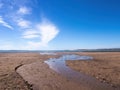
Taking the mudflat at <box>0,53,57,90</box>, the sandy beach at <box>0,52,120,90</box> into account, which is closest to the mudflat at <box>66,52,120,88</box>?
the sandy beach at <box>0,52,120,90</box>

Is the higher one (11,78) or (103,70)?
(103,70)

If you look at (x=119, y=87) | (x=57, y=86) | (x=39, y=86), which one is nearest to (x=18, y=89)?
(x=39, y=86)

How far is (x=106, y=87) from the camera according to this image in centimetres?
1474

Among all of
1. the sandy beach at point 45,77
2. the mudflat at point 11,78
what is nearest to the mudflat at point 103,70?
the sandy beach at point 45,77

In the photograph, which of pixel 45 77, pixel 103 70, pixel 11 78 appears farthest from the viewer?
pixel 103 70

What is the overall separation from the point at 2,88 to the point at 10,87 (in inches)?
28.1

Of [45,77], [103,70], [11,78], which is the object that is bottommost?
[45,77]

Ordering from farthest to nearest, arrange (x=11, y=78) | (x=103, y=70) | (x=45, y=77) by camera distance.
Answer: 1. (x=103, y=70)
2. (x=45, y=77)
3. (x=11, y=78)

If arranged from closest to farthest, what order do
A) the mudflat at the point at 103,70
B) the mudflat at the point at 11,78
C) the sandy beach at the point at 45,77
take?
the mudflat at the point at 11,78 → the sandy beach at the point at 45,77 → the mudflat at the point at 103,70

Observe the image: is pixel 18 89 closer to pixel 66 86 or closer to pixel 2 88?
pixel 2 88

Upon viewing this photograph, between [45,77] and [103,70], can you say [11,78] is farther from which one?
[103,70]

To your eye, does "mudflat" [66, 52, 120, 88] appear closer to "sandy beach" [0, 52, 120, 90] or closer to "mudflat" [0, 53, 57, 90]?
"sandy beach" [0, 52, 120, 90]

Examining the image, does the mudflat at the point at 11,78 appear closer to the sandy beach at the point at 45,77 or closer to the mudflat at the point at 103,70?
the sandy beach at the point at 45,77

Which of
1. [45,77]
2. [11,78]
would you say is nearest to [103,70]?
[45,77]
